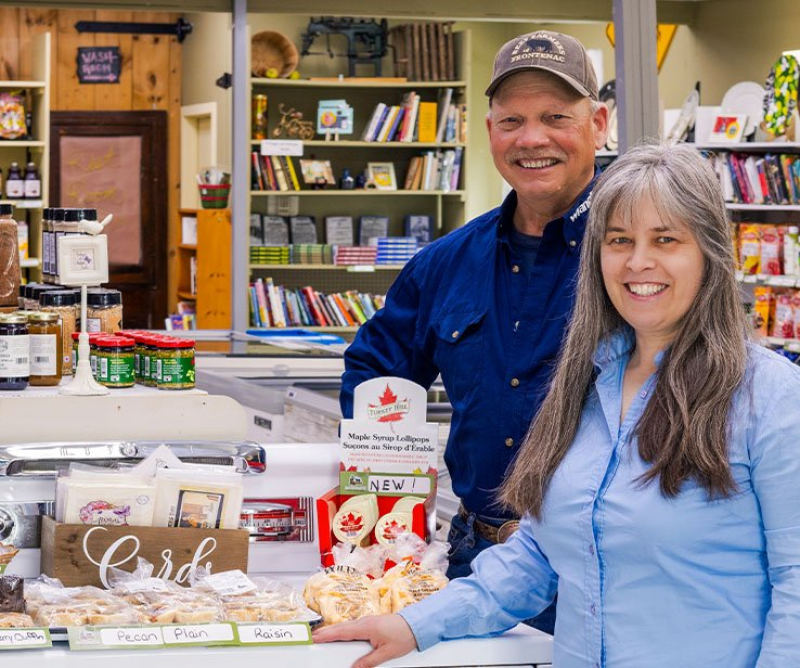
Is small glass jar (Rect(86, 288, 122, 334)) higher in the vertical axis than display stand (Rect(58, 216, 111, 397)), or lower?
lower

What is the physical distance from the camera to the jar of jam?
2.55 metres

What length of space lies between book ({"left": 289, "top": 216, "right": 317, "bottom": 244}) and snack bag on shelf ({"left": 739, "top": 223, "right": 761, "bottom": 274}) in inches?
131

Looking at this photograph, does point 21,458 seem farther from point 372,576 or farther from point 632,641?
point 632,641

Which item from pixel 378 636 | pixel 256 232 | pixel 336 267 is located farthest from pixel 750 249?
pixel 378 636

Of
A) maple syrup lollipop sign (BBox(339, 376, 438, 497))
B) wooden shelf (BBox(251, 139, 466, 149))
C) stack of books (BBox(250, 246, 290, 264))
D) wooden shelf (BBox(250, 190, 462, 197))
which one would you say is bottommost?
maple syrup lollipop sign (BBox(339, 376, 438, 497))

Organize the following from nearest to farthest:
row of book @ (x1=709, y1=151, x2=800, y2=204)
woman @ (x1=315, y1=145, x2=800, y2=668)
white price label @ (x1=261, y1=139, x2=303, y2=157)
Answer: woman @ (x1=315, y1=145, x2=800, y2=668), row of book @ (x1=709, y1=151, x2=800, y2=204), white price label @ (x1=261, y1=139, x2=303, y2=157)

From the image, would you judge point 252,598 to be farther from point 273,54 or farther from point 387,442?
point 273,54

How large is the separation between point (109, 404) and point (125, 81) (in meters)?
9.55

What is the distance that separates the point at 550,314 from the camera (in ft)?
8.18

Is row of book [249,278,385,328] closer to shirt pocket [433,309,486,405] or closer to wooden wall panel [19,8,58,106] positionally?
wooden wall panel [19,8,58,106]

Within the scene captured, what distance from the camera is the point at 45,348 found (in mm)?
2680

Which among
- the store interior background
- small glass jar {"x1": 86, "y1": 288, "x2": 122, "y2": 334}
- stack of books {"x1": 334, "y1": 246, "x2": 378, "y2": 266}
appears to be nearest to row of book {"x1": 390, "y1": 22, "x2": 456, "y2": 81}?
the store interior background

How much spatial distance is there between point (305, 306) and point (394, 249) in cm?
87

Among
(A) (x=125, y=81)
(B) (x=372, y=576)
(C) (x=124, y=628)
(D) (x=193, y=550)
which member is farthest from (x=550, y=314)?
(A) (x=125, y=81)
